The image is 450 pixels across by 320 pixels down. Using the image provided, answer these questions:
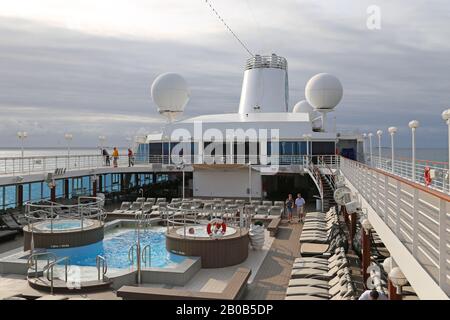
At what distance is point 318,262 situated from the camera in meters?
9.70

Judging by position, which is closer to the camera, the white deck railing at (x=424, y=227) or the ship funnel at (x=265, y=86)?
the white deck railing at (x=424, y=227)

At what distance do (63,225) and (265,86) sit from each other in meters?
21.0

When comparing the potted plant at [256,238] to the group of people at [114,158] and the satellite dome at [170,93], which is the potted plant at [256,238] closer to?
the group of people at [114,158]

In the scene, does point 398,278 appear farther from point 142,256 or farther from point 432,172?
point 142,256

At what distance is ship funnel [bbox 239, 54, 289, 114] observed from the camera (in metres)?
31.0

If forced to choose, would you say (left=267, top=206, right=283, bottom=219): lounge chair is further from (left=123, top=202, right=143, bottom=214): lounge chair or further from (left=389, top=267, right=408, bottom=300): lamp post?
(left=389, top=267, right=408, bottom=300): lamp post

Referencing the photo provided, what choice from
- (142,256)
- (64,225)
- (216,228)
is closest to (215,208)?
(216,228)

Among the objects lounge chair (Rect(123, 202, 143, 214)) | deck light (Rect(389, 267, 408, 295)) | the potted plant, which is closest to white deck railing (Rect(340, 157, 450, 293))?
deck light (Rect(389, 267, 408, 295))

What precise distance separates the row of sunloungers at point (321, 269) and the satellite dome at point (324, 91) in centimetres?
1406

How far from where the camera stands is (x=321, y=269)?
9.20 metres

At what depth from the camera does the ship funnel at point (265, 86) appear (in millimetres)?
31000

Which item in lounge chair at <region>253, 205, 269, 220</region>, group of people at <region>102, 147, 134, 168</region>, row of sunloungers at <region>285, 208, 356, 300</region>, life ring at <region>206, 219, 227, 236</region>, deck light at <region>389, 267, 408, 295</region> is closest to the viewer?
deck light at <region>389, 267, 408, 295</region>

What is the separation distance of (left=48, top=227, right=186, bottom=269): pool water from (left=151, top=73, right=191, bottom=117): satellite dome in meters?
13.2

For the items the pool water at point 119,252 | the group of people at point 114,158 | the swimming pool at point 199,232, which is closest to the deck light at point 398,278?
the pool water at point 119,252
